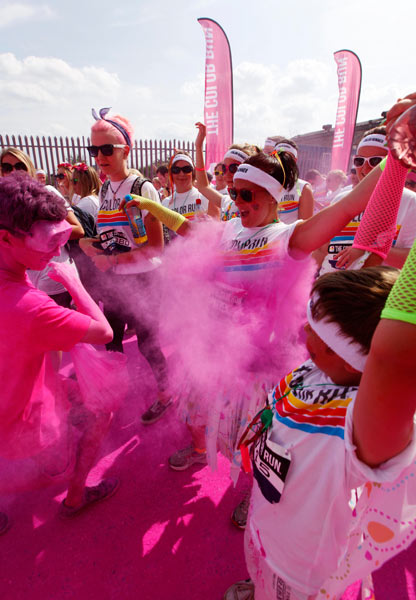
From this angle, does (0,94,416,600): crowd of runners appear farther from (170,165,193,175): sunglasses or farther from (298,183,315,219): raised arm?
(170,165,193,175): sunglasses

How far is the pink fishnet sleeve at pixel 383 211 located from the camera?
1.28 meters

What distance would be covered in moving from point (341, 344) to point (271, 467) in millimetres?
510

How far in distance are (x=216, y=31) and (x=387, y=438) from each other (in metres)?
12.8

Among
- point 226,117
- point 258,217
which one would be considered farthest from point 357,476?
point 226,117

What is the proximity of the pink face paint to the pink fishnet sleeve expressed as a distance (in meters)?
1.46

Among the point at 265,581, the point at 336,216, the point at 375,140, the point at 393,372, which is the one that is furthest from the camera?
the point at 375,140

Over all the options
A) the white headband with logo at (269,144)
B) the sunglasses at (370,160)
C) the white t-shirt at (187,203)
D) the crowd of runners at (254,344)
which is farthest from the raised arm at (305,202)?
the white headband with logo at (269,144)

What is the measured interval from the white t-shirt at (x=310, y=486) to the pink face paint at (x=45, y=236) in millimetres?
1337

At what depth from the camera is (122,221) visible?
108 inches

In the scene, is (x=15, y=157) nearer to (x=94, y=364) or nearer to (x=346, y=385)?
(x=94, y=364)

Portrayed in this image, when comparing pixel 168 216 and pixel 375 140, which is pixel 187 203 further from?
pixel 375 140

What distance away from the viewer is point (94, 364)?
193cm

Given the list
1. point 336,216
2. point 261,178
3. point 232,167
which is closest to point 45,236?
point 261,178

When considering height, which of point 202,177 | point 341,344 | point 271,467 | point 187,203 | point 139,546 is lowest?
point 139,546
